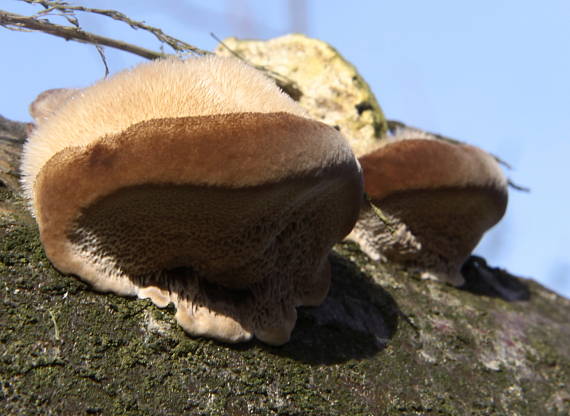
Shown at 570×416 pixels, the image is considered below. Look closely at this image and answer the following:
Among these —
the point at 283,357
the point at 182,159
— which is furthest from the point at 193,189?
the point at 283,357

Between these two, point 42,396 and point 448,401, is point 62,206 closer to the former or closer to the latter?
point 42,396

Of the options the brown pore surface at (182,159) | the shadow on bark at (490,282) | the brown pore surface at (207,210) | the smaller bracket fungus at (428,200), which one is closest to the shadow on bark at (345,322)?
the brown pore surface at (207,210)

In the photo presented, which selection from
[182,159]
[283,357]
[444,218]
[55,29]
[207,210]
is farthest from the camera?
[444,218]

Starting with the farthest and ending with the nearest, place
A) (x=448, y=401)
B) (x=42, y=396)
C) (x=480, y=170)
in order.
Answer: (x=480, y=170)
(x=448, y=401)
(x=42, y=396)

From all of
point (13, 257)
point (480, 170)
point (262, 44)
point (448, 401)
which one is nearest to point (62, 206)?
point (13, 257)

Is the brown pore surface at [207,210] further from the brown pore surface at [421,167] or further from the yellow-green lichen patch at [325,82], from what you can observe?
the yellow-green lichen patch at [325,82]

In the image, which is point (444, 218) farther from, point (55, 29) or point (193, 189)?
point (55, 29)

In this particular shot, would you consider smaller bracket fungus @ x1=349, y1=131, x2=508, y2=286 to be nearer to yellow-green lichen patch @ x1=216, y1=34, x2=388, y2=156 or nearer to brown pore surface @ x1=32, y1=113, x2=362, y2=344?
yellow-green lichen patch @ x1=216, y1=34, x2=388, y2=156
